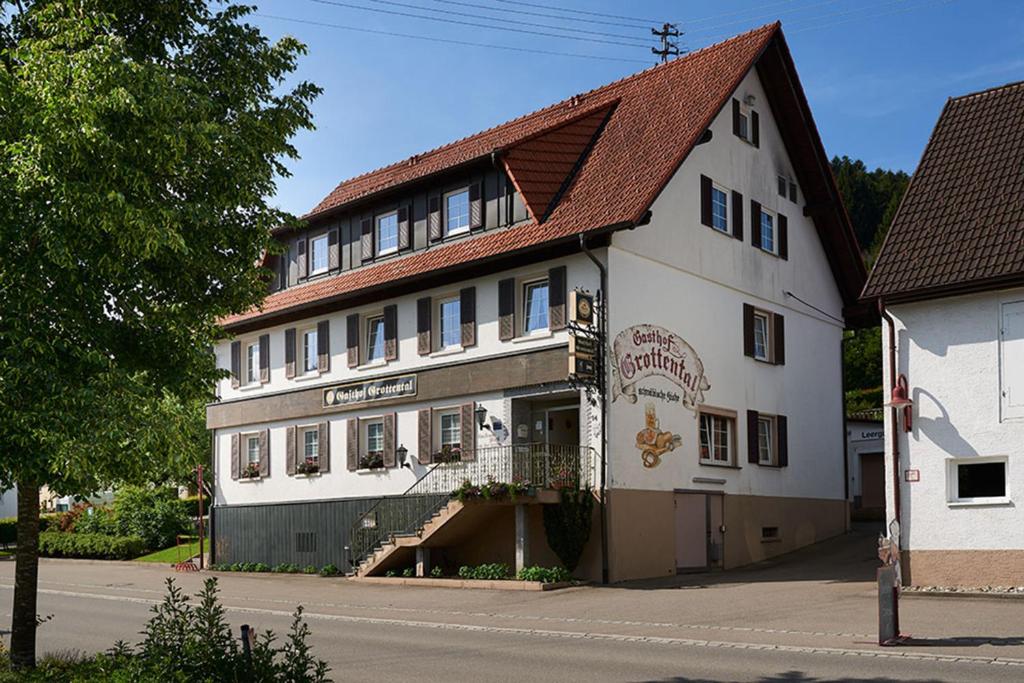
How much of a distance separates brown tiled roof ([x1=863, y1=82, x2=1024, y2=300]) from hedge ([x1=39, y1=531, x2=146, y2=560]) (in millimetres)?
28444

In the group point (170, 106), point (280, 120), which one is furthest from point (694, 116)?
point (170, 106)

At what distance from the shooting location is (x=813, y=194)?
110 feet

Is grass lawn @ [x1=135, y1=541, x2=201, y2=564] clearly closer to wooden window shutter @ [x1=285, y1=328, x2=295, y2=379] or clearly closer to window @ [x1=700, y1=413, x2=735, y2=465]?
wooden window shutter @ [x1=285, y1=328, x2=295, y2=379]

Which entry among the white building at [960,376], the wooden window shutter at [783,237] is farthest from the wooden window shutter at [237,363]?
the white building at [960,376]

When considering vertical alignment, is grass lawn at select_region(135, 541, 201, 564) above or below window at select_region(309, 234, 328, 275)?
below

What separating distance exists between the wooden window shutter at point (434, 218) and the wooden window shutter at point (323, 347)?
4567 mm

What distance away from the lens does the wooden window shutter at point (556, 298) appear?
26.4 meters

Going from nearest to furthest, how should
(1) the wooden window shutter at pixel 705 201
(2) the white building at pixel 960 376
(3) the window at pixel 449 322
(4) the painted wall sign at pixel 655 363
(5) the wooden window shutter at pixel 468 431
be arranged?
(2) the white building at pixel 960 376
(4) the painted wall sign at pixel 655 363
(5) the wooden window shutter at pixel 468 431
(1) the wooden window shutter at pixel 705 201
(3) the window at pixel 449 322

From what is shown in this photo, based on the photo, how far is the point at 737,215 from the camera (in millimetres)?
30359

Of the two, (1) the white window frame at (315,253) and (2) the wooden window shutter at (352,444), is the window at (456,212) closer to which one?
(1) the white window frame at (315,253)

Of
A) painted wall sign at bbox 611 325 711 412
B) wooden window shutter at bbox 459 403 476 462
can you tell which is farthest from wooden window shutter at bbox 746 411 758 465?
wooden window shutter at bbox 459 403 476 462

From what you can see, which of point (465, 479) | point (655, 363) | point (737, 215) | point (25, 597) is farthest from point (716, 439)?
point (25, 597)

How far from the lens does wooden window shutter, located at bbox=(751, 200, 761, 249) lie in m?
31.1

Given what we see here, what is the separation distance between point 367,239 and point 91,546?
17.2 metres
